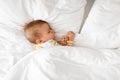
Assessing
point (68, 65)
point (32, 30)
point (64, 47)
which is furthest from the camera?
point (32, 30)

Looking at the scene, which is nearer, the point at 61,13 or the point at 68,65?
the point at 68,65

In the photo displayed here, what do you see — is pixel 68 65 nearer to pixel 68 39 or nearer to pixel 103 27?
pixel 68 39

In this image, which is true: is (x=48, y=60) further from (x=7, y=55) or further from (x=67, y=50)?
(x=7, y=55)

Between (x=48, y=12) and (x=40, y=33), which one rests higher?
(x=48, y=12)

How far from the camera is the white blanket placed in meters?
1.32

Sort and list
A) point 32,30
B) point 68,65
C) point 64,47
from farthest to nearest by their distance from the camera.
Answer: point 32,30 < point 64,47 < point 68,65

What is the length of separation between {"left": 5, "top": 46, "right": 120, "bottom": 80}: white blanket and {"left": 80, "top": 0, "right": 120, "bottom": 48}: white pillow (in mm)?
174

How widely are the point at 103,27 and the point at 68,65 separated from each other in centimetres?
47

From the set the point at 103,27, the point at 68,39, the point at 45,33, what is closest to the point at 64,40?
the point at 68,39

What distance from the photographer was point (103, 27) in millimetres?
1707

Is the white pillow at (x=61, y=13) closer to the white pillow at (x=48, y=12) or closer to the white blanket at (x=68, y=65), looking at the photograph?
the white pillow at (x=48, y=12)

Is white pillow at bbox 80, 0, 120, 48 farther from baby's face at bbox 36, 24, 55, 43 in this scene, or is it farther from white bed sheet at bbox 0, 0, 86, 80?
baby's face at bbox 36, 24, 55, 43

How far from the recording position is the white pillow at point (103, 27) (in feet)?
5.51

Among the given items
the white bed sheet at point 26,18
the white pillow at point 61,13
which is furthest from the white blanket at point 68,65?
the white pillow at point 61,13
